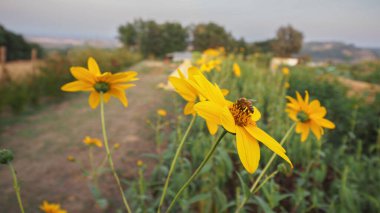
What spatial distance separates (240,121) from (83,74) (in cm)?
51

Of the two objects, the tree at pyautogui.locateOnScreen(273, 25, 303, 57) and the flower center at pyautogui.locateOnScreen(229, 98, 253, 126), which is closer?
the flower center at pyautogui.locateOnScreen(229, 98, 253, 126)

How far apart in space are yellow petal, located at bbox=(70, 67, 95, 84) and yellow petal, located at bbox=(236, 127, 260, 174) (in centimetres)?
51

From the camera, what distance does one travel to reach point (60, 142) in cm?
281

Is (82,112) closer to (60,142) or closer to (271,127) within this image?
(60,142)

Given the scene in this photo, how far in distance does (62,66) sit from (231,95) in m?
4.40

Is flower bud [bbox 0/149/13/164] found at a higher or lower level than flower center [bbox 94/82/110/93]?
lower

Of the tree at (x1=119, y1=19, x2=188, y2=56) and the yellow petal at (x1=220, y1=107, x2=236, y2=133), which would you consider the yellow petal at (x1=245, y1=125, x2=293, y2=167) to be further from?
the tree at (x1=119, y1=19, x2=188, y2=56)

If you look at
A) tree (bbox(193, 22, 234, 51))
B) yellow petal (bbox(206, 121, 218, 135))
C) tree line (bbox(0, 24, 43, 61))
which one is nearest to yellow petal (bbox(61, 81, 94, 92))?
yellow petal (bbox(206, 121, 218, 135))

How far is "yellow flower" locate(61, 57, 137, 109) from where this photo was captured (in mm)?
838

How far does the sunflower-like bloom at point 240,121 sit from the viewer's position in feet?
1.63

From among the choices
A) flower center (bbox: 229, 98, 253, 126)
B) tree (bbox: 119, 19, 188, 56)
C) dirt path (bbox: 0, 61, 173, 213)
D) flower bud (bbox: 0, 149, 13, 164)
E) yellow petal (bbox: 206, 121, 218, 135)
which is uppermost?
tree (bbox: 119, 19, 188, 56)

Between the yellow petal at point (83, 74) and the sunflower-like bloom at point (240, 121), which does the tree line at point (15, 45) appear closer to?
the yellow petal at point (83, 74)

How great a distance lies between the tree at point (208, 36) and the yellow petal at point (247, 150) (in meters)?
24.2

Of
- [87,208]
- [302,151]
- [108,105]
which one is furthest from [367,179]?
[108,105]
